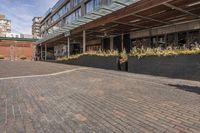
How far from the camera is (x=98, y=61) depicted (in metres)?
16.3

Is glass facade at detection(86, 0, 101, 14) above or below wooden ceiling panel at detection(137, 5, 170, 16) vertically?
above

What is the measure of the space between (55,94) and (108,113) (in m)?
2.43

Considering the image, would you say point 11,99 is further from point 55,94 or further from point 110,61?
point 110,61

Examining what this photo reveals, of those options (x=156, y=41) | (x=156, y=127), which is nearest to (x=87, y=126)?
(x=156, y=127)

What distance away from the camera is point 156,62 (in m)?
10.8

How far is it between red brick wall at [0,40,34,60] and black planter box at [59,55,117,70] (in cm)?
3031

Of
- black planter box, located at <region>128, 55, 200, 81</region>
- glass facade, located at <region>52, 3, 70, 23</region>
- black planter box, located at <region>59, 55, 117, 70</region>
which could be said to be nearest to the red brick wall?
glass facade, located at <region>52, 3, 70, 23</region>

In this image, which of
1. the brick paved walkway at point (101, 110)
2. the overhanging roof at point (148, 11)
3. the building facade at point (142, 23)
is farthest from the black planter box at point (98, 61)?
the brick paved walkway at point (101, 110)

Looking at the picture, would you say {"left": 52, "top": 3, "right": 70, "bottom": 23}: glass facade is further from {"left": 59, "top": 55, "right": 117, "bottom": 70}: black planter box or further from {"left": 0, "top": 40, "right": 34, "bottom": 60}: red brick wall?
{"left": 59, "top": 55, "right": 117, "bottom": 70}: black planter box

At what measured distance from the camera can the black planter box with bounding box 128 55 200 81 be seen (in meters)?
8.83

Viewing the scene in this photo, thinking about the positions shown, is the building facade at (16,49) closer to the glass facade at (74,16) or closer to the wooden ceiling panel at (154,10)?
the glass facade at (74,16)

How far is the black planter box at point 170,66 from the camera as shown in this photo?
8.83 metres

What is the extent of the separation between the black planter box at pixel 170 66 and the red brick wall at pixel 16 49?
39.5 m

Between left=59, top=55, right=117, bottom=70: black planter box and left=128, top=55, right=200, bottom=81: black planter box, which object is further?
left=59, top=55, right=117, bottom=70: black planter box
